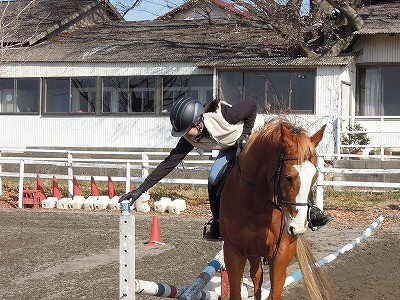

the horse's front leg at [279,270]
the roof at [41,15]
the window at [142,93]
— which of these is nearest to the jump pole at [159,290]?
the horse's front leg at [279,270]

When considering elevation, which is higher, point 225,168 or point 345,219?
point 225,168

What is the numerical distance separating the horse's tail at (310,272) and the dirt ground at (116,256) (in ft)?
3.93

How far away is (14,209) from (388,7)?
51.0 feet

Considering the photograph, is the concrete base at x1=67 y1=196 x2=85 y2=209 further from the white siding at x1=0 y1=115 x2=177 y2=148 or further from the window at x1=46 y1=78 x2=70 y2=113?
the window at x1=46 y1=78 x2=70 y2=113

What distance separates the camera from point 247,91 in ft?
76.9

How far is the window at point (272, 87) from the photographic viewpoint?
2252cm

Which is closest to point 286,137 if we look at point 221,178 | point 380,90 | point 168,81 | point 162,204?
point 221,178

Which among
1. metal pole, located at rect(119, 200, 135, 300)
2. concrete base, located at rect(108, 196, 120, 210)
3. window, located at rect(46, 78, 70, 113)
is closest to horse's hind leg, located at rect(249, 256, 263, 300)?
metal pole, located at rect(119, 200, 135, 300)

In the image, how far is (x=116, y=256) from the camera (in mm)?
10867

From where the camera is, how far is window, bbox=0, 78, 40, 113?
86.7 ft

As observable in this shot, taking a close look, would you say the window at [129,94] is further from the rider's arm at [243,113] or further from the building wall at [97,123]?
the rider's arm at [243,113]

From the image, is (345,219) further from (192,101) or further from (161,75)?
(161,75)

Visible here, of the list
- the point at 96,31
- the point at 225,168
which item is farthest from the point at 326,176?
the point at 96,31

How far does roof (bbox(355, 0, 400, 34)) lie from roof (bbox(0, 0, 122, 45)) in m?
12.5
